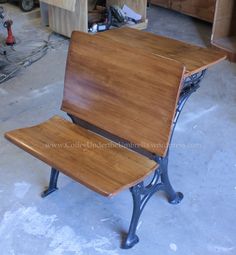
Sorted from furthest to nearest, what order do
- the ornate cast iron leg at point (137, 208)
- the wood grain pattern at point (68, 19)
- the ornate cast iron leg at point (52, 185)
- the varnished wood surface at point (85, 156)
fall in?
the wood grain pattern at point (68, 19) → the ornate cast iron leg at point (52, 185) → the ornate cast iron leg at point (137, 208) → the varnished wood surface at point (85, 156)

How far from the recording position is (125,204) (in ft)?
6.79

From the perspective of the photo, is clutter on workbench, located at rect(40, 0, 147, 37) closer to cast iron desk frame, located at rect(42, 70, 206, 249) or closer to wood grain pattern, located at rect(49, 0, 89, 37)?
wood grain pattern, located at rect(49, 0, 89, 37)

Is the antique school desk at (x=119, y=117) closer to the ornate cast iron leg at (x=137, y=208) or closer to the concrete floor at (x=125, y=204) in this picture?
the ornate cast iron leg at (x=137, y=208)

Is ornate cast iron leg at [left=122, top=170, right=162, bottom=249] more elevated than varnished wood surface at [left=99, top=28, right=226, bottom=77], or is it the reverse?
varnished wood surface at [left=99, top=28, right=226, bottom=77]

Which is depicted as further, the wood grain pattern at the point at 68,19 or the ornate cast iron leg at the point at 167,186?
the wood grain pattern at the point at 68,19

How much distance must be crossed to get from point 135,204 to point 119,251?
22 cm

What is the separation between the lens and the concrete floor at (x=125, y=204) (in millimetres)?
1842

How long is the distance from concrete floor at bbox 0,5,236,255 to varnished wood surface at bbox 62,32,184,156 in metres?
0.42

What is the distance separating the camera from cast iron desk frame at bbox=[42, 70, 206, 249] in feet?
5.87

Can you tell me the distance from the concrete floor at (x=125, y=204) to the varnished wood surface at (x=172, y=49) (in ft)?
2.23

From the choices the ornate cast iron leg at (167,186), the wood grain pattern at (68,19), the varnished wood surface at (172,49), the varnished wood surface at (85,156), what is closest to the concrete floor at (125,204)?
the ornate cast iron leg at (167,186)

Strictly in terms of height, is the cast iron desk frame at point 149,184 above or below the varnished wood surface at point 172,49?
below

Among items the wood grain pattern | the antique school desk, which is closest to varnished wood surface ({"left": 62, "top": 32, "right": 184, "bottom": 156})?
the antique school desk

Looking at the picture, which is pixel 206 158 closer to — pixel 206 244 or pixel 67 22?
pixel 206 244
